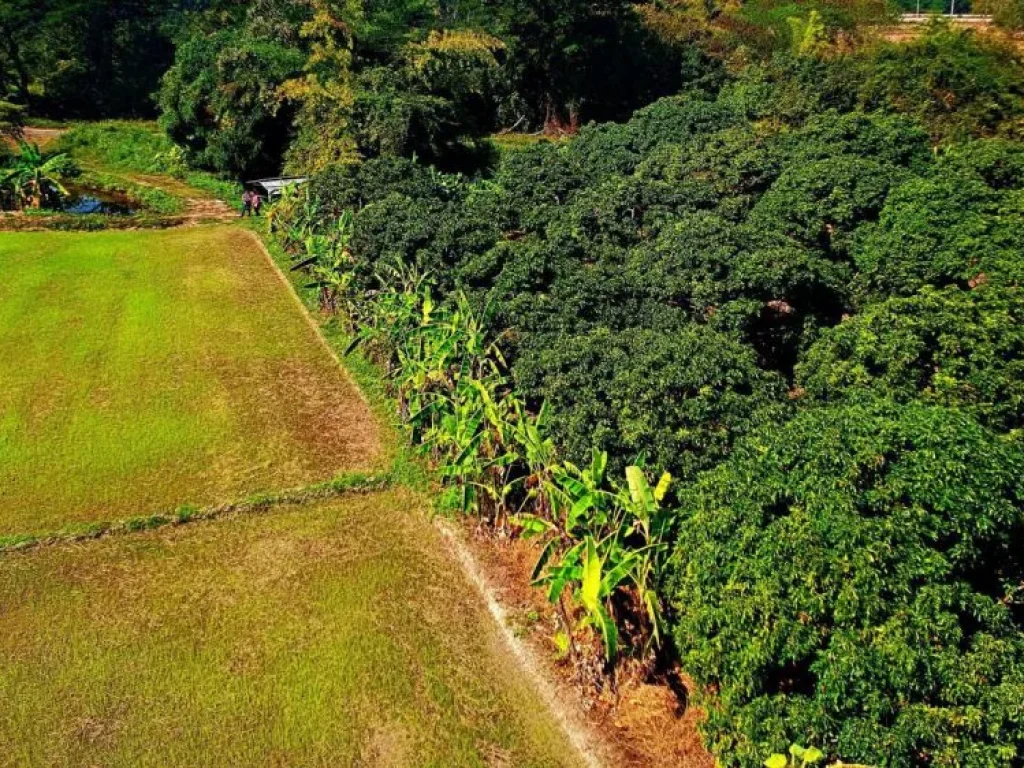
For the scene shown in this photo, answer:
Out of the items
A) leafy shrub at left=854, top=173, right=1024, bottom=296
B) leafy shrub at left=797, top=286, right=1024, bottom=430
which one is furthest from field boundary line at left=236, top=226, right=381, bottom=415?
leafy shrub at left=854, top=173, right=1024, bottom=296

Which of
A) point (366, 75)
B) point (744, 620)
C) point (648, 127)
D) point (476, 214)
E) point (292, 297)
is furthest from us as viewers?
point (366, 75)

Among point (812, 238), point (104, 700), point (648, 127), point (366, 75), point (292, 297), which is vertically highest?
point (366, 75)

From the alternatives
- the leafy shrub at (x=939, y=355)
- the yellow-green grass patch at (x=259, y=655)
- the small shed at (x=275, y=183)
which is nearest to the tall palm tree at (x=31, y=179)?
the small shed at (x=275, y=183)

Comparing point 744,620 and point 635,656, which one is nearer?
point 744,620

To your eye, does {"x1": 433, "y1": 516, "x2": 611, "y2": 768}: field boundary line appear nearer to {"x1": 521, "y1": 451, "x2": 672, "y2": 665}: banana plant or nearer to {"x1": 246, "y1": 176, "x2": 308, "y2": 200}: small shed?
{"x1": 521, "y1": 451, "x2": 672, "y2": 665}: banana plant

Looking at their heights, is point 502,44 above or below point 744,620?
above

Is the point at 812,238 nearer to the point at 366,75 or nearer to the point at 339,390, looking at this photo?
the point at 339,390

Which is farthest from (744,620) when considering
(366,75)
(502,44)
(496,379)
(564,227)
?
(502,44)
